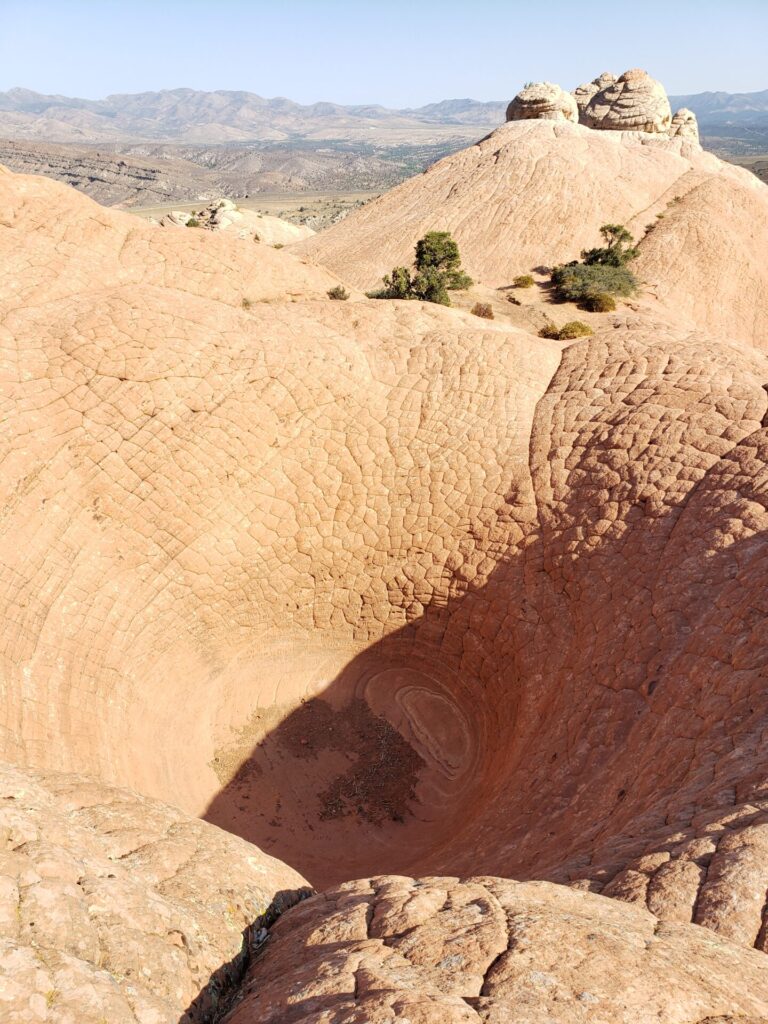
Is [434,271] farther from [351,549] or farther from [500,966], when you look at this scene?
[500,966]

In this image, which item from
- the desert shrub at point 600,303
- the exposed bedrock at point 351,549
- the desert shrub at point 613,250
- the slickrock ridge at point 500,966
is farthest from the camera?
the desert shrub at point 613,250

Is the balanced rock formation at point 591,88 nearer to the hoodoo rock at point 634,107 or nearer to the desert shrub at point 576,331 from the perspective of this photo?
the hoodoo rock at point 634,107

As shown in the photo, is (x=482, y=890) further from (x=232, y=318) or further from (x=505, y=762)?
(x=232, y=318)

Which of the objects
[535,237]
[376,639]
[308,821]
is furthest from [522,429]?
[535,237]

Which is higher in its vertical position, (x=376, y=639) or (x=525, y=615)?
(x=525, y=615)

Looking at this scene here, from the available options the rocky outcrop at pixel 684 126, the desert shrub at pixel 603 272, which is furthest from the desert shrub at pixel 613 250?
the rocky outcrop at pixel 684 126

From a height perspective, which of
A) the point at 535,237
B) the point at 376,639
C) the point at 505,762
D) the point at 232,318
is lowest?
the point at 505,762
